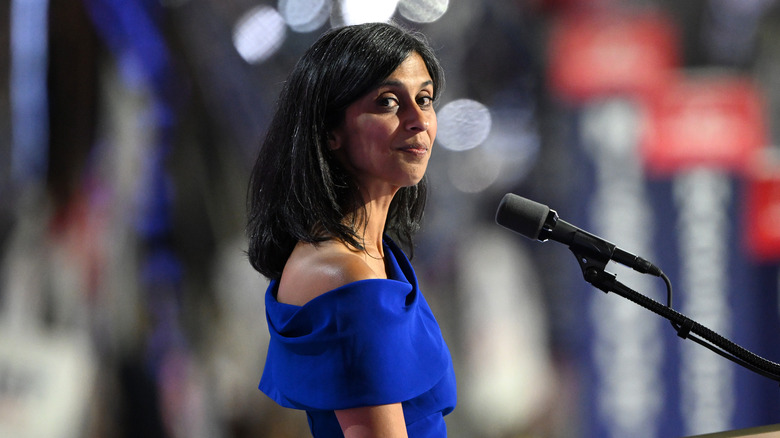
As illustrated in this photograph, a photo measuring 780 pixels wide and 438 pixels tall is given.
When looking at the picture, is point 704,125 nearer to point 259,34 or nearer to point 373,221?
point 259,34

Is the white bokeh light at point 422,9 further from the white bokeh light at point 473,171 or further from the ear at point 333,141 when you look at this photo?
the ear at point 333,141

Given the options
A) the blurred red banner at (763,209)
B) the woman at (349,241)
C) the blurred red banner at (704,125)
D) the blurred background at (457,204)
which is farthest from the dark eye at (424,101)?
the blurred red banner at (763,209)

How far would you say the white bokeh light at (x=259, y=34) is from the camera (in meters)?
2.43

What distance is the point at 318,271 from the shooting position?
1026mm

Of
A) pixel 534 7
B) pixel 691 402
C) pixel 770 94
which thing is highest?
pixel 534 7

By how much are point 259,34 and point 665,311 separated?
183cm

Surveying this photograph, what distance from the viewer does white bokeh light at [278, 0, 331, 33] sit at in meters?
2.50

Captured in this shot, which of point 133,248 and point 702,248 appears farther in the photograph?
point 702,248

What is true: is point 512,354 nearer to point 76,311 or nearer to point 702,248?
point 702,248

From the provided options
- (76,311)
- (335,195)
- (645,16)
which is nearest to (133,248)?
(76,311)

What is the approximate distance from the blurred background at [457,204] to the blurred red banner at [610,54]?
11mm

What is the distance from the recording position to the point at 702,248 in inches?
127

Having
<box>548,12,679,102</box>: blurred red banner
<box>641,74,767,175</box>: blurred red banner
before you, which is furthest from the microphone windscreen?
<box>641,74,767,175</box>: blurred red banner

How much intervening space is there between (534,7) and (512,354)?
1.43m
